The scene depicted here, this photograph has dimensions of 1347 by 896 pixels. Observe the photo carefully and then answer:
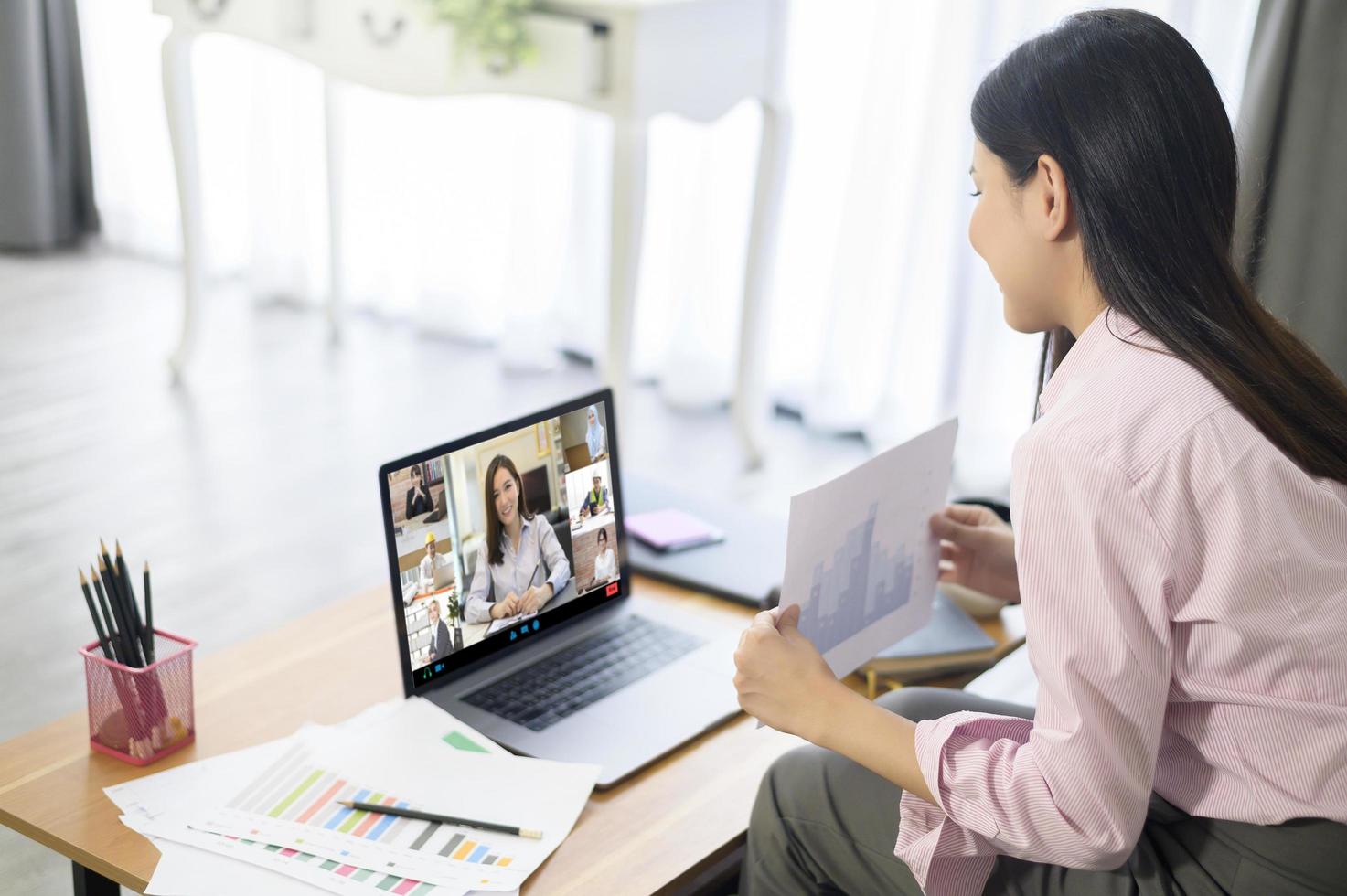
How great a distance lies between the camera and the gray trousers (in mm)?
1027

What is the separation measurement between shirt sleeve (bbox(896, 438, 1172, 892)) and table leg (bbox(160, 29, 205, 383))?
9.13 ft

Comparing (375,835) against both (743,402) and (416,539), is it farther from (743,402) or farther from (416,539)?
(743,402)

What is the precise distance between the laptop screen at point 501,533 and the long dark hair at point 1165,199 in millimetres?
595

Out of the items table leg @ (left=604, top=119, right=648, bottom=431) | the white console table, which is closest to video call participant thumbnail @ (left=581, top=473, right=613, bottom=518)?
table leg @ (left=604, top=119, right=648, bottom=431)

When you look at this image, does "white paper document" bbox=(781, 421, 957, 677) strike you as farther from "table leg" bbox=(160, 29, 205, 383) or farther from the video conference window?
"table leg" bbox=(160, 29, 205, 383)

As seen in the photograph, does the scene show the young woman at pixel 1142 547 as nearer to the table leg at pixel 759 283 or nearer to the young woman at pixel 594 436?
the young woman at pixel 594 436

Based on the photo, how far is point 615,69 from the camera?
2.67 meters

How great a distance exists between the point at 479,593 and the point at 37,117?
375cm

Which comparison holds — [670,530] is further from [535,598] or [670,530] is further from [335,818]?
[335,818]

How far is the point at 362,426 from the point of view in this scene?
325cm

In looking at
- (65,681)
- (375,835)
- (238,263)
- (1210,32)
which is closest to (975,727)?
(375,835)

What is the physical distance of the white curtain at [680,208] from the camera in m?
3.05

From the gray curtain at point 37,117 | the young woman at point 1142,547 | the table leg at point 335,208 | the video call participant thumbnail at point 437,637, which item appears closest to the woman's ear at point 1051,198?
the young woman at point 1142,547

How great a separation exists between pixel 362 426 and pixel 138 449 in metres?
0.49
